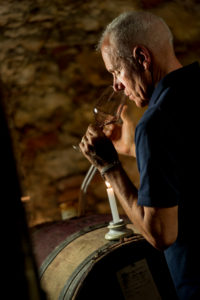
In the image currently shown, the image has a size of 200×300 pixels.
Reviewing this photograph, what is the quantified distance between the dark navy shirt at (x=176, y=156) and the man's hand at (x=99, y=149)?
0.25 meters

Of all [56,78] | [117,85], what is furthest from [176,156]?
[56,78]

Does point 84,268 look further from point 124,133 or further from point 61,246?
point 124,133

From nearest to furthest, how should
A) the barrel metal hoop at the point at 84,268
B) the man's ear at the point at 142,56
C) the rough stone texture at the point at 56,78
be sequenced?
the man's ear at the point at 142,56 < the barrel metal hoop at the point at 84,268 < the rough stone texture at the point at 56,78

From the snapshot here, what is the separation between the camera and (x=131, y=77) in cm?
115

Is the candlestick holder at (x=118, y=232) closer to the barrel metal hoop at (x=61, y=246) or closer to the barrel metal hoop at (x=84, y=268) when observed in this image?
the barrel metal hoop at (x=84, y=268)

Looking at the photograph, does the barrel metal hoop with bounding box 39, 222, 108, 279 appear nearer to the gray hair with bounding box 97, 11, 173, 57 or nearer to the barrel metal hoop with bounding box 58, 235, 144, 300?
the barrel metal hoop with bounding box 58, 235, 144, 300

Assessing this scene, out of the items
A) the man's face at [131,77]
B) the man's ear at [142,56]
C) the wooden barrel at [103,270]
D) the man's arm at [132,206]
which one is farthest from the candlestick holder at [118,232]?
the man's ear at [142,56]

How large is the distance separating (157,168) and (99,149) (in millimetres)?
350

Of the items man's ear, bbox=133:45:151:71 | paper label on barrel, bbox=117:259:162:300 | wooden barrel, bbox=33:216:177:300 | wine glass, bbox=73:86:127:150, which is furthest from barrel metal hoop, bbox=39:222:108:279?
man's ear, bbox=133:45:151:71

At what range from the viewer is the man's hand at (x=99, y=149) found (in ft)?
3.84

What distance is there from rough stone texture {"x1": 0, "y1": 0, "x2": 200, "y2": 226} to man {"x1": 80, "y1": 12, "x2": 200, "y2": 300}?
156 centimetres

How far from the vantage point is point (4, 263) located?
43 cm

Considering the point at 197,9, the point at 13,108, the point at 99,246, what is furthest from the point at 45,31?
the point at 99,246

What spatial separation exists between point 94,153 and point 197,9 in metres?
2.06
